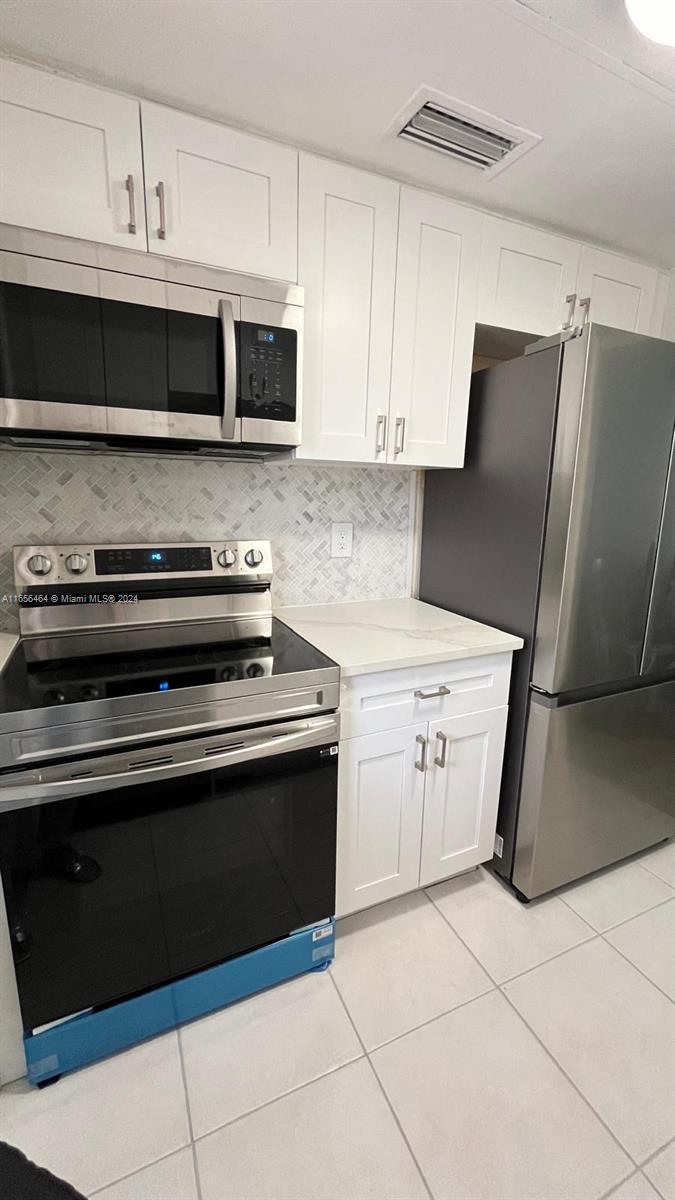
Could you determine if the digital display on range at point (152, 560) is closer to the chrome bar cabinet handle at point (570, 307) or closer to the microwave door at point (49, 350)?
the microwave door at point (49, 350)

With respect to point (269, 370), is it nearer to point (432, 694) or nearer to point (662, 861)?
point (432, 694)

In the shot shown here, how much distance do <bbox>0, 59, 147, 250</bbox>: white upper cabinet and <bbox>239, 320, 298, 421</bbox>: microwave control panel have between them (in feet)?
1.05

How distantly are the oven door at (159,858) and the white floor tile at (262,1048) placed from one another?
0.62ft

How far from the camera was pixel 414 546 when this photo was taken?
2.11 meters

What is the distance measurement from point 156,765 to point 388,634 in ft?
2.57

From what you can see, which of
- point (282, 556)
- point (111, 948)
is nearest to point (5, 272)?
point (282, 556)

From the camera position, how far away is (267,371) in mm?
1347

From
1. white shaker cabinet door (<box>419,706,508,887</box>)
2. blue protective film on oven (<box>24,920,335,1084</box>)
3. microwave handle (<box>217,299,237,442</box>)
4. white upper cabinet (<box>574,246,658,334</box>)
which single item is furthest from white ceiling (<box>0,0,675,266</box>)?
blue protective film on oven (<box>24,920,335,1084</box>)

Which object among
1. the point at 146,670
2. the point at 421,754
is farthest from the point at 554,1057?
the point at 146,670

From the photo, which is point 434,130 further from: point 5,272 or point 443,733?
point 443,733

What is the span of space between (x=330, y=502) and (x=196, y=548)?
55 cm

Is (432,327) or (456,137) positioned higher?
(456,137)

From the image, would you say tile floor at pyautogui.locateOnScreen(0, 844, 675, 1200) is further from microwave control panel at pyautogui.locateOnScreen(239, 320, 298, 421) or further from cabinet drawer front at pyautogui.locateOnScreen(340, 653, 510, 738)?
microwave control panel at pyautogui.locateOnScreen(239, 320, 298, 421)

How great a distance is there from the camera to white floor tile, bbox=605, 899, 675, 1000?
151 centimetres
